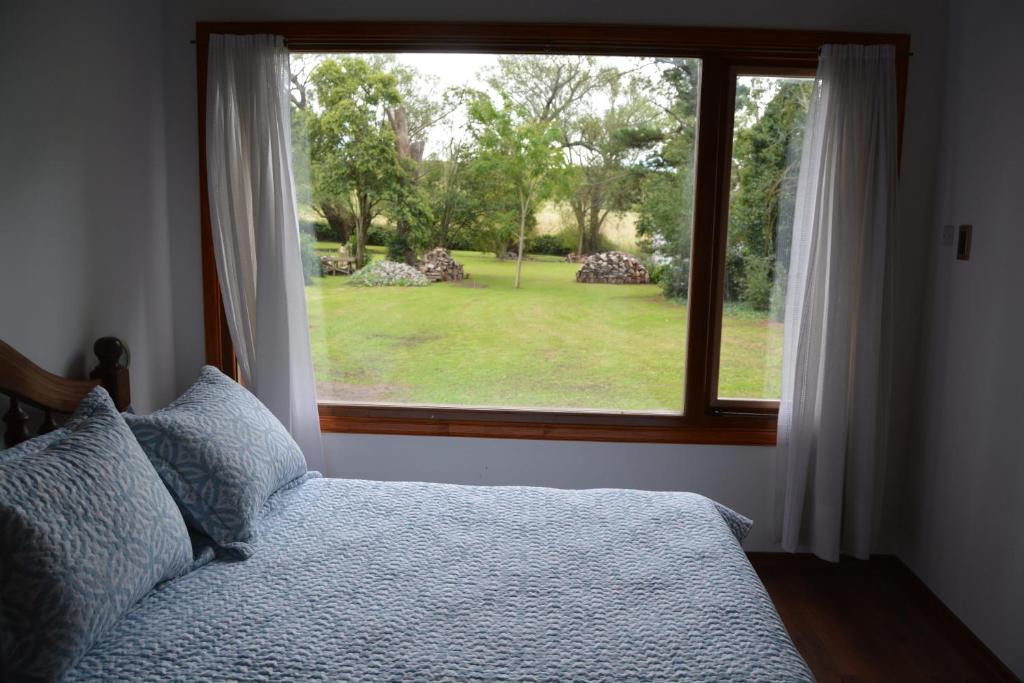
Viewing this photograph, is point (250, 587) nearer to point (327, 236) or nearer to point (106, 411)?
point (106, 411)

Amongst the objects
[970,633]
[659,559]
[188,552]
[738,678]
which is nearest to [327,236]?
[188,552]

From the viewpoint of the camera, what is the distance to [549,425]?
327cm

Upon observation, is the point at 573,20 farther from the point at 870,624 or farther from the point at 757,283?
the point at 870,624

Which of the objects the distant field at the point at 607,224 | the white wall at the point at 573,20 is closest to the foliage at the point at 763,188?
the white wall at the point at 573,20

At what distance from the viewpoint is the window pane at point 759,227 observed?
307 centimetres

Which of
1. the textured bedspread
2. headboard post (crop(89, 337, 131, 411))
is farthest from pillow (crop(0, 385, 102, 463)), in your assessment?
headboard post (crop(89, 337, 131, 411))

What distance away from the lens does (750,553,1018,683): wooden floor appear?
8.44 feet

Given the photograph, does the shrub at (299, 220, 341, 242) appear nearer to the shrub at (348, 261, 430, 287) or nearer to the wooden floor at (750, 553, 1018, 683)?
the shrub at (348, 261, 430, 287)

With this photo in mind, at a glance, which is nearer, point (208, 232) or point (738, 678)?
point (738, 678)

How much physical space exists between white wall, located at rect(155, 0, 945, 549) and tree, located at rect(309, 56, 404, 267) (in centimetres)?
23

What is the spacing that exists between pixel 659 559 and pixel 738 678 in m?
0.47

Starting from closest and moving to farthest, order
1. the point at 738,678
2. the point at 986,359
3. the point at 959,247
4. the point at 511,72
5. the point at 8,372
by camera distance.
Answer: the point at 738,678 → the point at 8,372 → the point at 986,359 → the point at 959,247 → the point at 511,72

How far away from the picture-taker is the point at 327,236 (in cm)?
326

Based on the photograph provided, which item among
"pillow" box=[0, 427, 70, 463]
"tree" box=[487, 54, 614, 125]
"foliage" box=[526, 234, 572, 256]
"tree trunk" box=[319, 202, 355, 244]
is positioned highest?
"tree" box=[487, 54, 614, 125]
